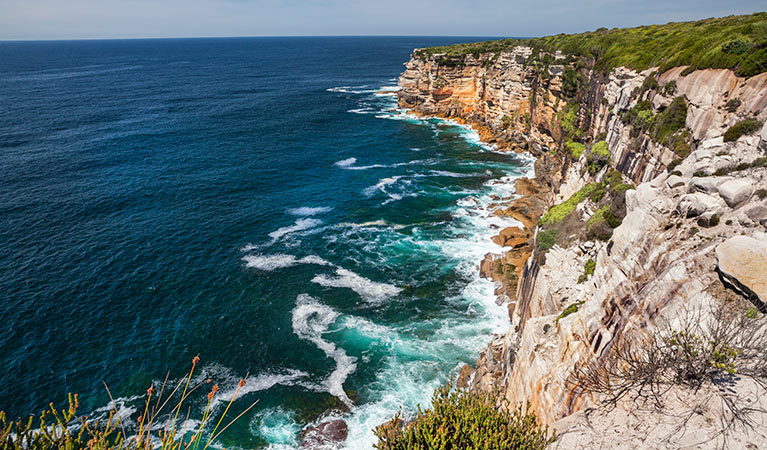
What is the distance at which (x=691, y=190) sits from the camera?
59.3 feet

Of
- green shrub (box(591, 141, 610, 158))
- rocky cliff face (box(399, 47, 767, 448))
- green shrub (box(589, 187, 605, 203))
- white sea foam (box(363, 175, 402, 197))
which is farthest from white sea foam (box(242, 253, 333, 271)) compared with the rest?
green shrub (box(591, 141, 610, 158))

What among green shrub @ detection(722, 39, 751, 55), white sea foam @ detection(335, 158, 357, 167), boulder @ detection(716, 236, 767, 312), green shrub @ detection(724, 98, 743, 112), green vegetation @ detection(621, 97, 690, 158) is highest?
green shrub @ detection(722, 39, 751, 55)

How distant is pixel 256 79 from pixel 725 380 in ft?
612

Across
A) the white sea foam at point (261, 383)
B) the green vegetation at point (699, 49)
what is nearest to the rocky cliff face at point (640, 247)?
the green vegetation at point (699, 49)

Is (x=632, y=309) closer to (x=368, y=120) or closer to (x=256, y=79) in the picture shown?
(x=368, y=120)

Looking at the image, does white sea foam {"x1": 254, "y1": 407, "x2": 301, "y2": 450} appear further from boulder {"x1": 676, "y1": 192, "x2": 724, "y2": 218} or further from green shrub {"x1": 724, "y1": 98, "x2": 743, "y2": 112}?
green shrub {"x1": 724, "y1": 98, "x2": 743, "y2": 112}

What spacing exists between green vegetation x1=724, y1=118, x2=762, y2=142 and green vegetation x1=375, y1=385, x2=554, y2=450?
1892cm

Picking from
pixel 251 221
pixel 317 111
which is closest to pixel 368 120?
pixel 317 111

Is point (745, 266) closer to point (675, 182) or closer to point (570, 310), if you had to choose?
point (675, 182)

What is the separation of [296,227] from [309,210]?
5608 mm

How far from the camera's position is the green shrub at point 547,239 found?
29.8 metres

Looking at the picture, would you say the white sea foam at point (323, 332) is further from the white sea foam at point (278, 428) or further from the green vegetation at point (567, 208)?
the green vegetation at point (567, 208)

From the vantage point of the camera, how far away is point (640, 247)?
17828 mm

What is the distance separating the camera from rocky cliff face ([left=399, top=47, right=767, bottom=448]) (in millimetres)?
14758
